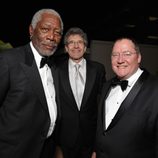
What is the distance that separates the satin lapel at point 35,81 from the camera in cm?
224

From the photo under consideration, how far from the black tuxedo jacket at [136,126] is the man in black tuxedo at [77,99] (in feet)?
3.56

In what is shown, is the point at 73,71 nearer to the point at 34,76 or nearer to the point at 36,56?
the point at 36,56

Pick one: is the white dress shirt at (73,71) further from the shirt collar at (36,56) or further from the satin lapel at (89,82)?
the shirt collar at (36,56)

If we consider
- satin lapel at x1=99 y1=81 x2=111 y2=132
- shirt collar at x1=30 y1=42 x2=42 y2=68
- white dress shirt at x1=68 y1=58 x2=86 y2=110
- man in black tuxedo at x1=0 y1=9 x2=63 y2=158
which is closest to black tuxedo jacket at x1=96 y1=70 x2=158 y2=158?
satin lapel at x1=99 y1=81 x2=111 y2=132

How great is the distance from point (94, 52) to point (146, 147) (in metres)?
3.60

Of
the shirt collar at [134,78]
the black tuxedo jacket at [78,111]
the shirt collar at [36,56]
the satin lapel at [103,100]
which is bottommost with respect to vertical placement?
the black tuxedo jacket at [78,111]

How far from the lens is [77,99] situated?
3428 mm

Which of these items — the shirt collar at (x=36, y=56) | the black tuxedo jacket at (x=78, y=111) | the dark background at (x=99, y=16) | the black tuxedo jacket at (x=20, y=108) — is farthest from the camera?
the dark background at (x=99, y=16)

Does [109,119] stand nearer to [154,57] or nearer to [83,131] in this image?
[83,131]

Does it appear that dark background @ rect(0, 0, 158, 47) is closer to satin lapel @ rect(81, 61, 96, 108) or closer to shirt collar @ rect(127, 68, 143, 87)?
satin lapel @ rect(81, 61, 96, 108)

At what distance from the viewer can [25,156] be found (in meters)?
2.28

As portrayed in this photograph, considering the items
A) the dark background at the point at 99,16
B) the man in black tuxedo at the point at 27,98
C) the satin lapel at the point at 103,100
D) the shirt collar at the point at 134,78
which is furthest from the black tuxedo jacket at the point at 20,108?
the dark background at the point at 99,16

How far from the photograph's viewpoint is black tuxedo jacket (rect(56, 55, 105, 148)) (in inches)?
134

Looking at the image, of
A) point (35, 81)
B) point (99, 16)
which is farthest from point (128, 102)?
point (99, 16)
